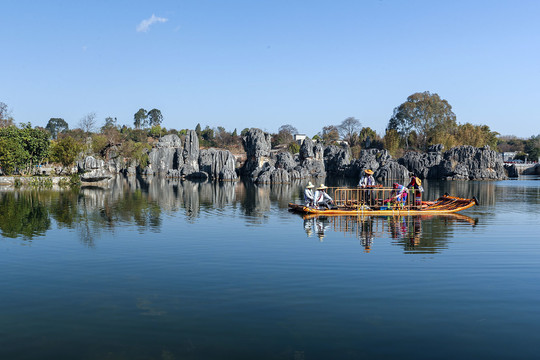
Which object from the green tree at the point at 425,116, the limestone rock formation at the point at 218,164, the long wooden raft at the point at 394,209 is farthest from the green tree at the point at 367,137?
the long wooden raft at the point at 394,209

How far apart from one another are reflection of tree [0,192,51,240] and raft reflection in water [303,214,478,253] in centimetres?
1239

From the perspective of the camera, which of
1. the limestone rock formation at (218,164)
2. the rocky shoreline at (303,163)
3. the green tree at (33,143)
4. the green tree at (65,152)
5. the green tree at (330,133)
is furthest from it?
the green tree at (330,133)

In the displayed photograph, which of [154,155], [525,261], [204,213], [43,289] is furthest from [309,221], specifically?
[154,155]

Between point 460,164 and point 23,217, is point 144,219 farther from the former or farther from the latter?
point 460,164

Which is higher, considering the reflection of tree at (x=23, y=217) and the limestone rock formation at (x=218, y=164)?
the limestone rock formation at (x=218, y=164)

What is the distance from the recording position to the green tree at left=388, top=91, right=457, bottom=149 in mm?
103000

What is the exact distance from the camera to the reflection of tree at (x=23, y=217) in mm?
18641

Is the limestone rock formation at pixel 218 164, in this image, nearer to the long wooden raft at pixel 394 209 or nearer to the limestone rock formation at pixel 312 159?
the limestone rock formation at pixel 312 159

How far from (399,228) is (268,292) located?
11.8m

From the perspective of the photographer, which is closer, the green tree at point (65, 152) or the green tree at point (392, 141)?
the green tree at point (65, 152)

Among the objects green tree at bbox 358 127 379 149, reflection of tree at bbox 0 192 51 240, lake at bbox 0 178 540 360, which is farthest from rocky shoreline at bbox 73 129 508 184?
lake at bbox 0 178 540 360

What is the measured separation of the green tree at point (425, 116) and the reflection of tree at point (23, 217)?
9070 centimetres

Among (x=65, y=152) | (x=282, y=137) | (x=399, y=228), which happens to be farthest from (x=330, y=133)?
(x=399, y=228)

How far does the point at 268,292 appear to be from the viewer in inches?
408
